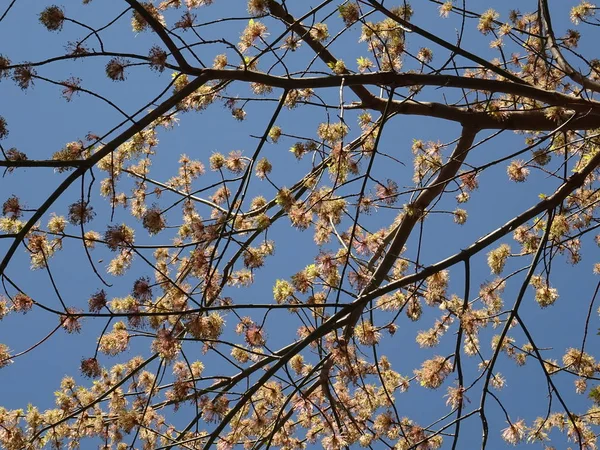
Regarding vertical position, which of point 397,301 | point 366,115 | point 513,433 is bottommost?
point 513,433

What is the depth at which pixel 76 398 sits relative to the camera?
11.5 feet

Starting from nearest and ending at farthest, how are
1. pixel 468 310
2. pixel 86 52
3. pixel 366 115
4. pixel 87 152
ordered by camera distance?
1. pixel 86 52
2. pixel 87 152
3. pixel 468 310
4. pixel 366 115

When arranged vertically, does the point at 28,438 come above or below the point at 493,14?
below

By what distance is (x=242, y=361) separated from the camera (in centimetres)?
421

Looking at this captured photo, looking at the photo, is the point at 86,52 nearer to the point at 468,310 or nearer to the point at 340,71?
the point at 340,71

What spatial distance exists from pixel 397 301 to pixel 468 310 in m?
0.81

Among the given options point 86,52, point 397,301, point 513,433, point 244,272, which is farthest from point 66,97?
point 513,433

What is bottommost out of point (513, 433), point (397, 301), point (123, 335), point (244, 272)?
point (513, 433)

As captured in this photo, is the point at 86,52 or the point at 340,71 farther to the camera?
the point at 340,71

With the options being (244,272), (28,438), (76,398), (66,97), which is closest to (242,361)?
(244,272)

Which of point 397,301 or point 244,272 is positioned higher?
point 244,272

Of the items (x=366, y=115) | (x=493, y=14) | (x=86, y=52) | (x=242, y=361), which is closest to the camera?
(x=86, y=52)

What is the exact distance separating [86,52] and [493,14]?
2.15 meters

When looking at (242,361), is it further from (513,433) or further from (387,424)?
(513,433)
